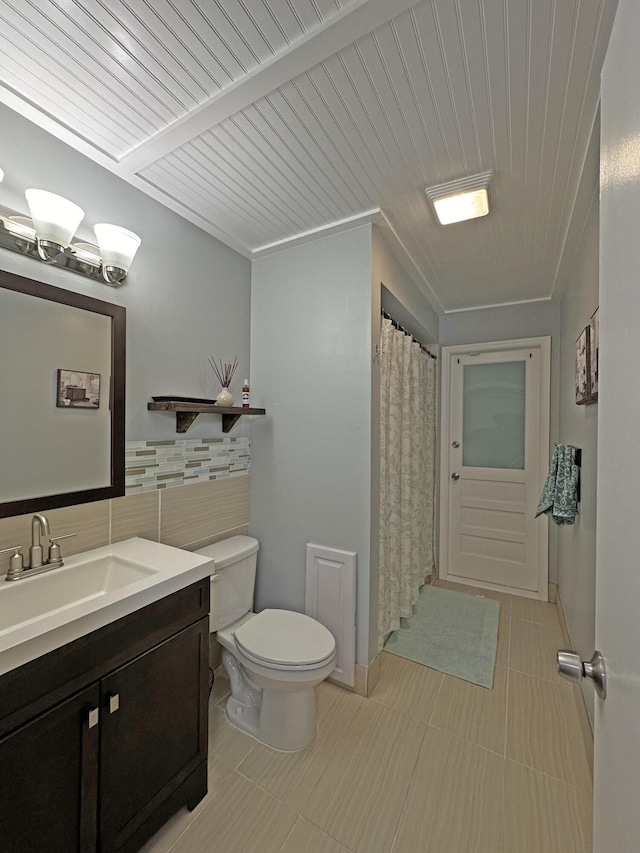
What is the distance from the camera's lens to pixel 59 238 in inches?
51.7

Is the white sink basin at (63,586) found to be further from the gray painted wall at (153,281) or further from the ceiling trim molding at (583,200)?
the ceiling trim molding at (583,200)

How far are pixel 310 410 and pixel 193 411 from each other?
642 millimetres

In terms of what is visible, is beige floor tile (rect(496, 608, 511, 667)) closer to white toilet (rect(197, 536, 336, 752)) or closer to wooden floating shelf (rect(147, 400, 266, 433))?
white toilet (rect(197, 536, 336, 752))

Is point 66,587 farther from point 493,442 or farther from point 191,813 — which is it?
point 493,442

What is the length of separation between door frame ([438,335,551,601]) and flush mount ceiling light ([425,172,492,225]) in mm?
1576

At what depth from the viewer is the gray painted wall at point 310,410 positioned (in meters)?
1.96

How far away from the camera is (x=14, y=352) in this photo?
4.35 feet

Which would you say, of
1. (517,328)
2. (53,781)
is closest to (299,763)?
(53,781)

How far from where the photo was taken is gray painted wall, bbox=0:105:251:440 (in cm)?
135

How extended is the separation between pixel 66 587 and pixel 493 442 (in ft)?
10.0

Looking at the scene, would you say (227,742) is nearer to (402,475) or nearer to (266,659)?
(266,659)

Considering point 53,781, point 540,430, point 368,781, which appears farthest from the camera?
point 540,430

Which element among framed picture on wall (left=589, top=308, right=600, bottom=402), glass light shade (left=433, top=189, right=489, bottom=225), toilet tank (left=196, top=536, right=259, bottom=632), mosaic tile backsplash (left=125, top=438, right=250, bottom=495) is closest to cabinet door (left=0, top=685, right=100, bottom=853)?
toilet tank (left=196, top=536, right=259, bottom=632)

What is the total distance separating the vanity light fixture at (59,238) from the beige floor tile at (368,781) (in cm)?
216
